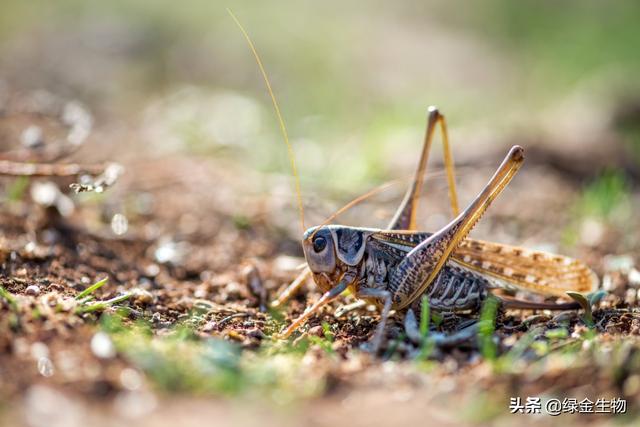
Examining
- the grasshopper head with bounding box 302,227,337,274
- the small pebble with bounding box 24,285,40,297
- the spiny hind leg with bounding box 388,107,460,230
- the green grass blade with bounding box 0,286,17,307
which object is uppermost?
the spiny hind leg with bounding box 388,107,460,230

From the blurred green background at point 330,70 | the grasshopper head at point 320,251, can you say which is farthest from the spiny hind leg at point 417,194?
the blurred green background at point 330,70

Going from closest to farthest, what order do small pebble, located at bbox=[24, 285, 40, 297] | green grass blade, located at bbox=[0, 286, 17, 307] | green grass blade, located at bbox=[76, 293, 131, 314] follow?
1. green grass blade, located at bbox=[0, 286, 17, 307]
2. green grass blade, located at bbox=[76, 293, 131, 314]
3. small pebble, located at bbox=[24, 285, 40, 297]

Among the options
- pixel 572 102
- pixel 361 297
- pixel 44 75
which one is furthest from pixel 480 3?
pixel 361 297

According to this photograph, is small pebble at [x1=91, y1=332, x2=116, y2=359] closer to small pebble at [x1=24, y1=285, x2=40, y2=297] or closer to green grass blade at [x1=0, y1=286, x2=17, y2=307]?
green grass blade at [x1=0, y1=286, x2=17, y2=307]

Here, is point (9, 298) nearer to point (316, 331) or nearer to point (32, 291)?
point (32, 291)

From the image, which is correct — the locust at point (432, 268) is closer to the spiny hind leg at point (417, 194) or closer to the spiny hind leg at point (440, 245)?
the spiny hind leg at point (440, 245)

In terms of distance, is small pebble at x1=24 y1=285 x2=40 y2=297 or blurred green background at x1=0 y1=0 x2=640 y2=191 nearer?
small pebble at x1=24 y1=285 x2=40 y2=297

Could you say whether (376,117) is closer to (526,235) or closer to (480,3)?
(526,235)

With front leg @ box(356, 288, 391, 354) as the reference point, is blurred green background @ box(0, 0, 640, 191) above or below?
above

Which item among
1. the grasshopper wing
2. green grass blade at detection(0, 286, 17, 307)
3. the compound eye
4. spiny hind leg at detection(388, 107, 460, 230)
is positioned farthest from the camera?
spiny hind leg at detection(388, 107, 460, 230)

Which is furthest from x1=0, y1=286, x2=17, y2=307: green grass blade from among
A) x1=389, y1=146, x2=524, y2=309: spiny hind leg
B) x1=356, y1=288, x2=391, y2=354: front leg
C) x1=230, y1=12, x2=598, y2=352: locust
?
x1=389, y1=146, x2=524, y2=309: spiny hind leg
